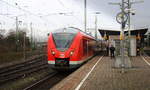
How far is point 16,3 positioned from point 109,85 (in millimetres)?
17469

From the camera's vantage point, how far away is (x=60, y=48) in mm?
13773

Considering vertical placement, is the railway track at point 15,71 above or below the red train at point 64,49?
below

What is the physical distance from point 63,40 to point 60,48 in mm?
641

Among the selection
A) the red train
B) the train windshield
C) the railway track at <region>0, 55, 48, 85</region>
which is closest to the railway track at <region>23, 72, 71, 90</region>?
the red train

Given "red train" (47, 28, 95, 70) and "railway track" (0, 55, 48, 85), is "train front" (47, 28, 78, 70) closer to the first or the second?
"red train" (47, 28, 95, 70)

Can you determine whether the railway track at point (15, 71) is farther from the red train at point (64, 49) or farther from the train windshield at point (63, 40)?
the train windshield at point (63, 40)

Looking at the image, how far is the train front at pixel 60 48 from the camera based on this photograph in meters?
13.6

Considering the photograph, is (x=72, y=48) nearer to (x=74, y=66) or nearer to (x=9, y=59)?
(x=74, y=66)

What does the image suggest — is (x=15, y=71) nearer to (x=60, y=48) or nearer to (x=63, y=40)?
(x=60, y=48)

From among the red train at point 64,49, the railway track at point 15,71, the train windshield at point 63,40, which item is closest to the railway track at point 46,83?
the red train at point 64,49

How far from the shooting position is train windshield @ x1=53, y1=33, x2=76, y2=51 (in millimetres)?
13852

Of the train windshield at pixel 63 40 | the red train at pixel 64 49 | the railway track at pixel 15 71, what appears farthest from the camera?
the railway track at pixel 15 71

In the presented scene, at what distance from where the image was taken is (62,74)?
15.6m

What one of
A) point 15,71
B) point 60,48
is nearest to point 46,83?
point 60,48
